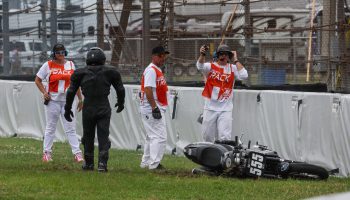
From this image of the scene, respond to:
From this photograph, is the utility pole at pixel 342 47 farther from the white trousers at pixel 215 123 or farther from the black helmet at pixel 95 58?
the black helmet at pixel 95 58

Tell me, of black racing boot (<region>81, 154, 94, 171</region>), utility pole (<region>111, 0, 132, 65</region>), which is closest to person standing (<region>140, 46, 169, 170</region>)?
black racing boot (<region>81, 154, 94, 171</region>)

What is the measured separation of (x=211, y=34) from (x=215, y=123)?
5998 millimetres

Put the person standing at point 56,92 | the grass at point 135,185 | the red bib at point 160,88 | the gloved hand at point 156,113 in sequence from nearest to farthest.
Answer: the grass at point 135,185 → the gloved hand at point 156,113 → the red bib at point 160,88 → the person standing at point 56,92

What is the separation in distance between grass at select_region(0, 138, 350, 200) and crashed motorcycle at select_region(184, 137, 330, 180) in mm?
157

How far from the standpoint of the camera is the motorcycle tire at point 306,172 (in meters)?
11.8

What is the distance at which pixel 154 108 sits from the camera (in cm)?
1300

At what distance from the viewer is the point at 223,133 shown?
46.7 ft

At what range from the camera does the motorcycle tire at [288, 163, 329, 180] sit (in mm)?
11820

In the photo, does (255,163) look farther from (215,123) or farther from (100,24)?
(100,24)

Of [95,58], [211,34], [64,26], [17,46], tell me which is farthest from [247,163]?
[17,46]

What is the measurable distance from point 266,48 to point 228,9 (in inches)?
67.2

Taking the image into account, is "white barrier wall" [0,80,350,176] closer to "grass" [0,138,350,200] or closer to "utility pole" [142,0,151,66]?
"grass" [0,138,350,200]

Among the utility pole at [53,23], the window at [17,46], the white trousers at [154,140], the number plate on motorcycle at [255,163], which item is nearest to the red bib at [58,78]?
the white trousers at [154,140]

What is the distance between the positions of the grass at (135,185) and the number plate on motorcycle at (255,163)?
10cm
